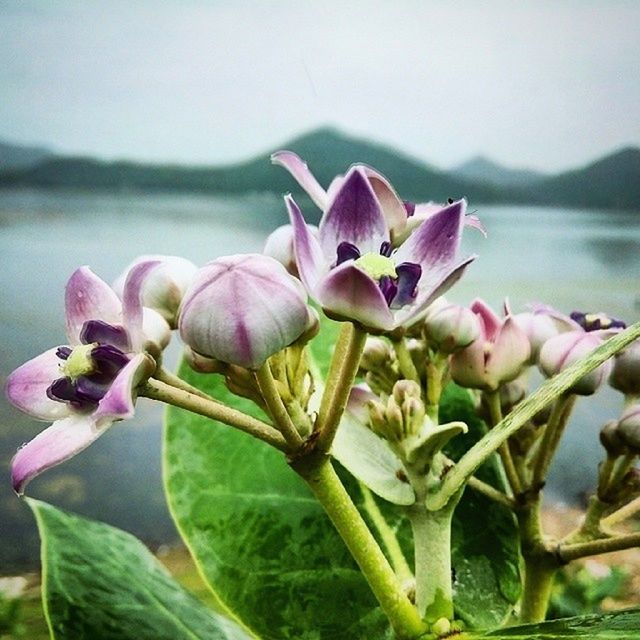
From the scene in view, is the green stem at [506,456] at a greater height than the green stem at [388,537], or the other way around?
the green stem at [506,456]

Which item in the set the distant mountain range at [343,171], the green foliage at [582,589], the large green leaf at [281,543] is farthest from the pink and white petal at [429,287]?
the distant mountain range at [343,171]

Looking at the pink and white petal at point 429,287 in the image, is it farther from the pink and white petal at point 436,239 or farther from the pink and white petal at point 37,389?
the pink and white petal at point 37,389

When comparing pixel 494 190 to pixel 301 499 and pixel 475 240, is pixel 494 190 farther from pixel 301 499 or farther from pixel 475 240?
pixel 301 499

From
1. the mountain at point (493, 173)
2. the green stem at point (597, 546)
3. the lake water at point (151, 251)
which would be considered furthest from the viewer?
the mountain at point (493, 173)

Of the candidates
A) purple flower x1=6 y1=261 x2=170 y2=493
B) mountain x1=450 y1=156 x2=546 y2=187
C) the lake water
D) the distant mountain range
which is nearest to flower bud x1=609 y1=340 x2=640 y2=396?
purple flower x1=6 y1=261 x2=170 y2=493

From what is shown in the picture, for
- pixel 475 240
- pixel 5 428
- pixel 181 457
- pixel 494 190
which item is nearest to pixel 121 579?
pixel 181 457

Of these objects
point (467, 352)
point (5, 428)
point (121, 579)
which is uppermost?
point (467, 352)

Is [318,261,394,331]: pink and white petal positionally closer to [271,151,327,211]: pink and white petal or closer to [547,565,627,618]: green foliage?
[271,151,327,211]: pink and white petal
